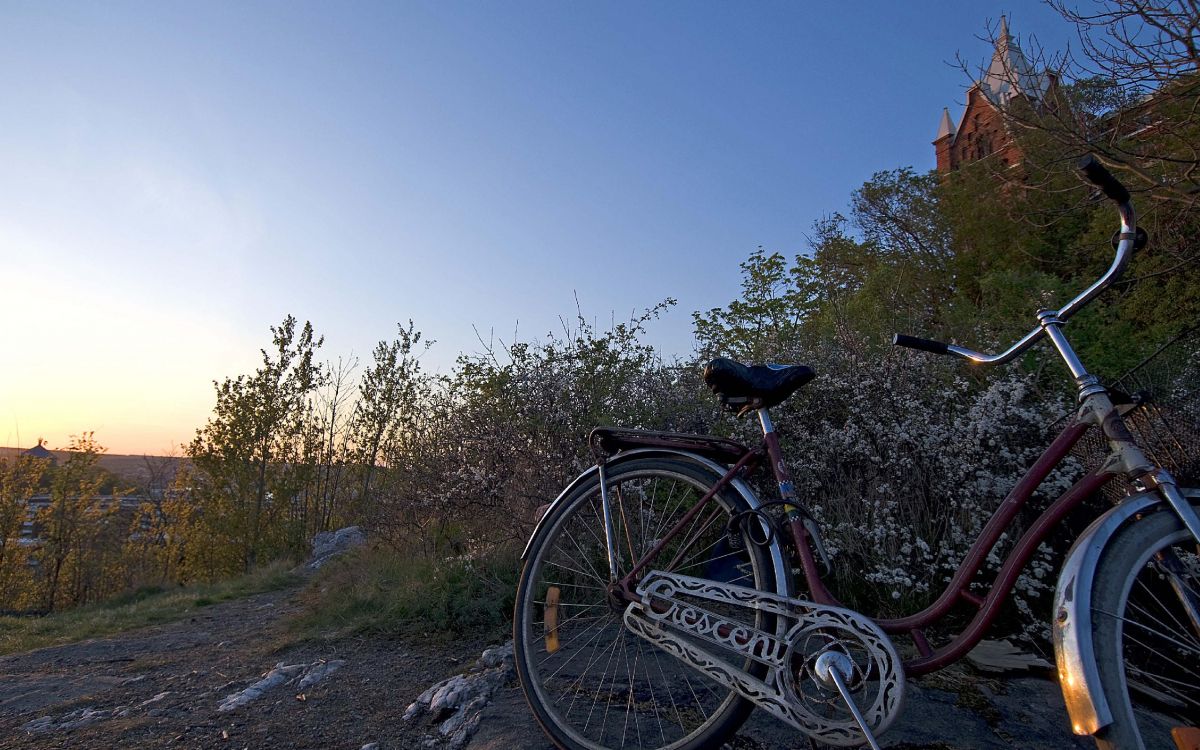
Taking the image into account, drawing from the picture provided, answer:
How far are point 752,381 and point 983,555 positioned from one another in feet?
2.63

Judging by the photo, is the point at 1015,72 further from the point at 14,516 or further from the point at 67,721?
the point at 14,516

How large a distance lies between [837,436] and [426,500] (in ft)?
10.6

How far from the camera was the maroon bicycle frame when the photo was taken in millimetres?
1704

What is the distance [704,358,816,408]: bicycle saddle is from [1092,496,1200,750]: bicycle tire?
916 millimetres

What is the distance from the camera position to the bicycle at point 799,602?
1464mm

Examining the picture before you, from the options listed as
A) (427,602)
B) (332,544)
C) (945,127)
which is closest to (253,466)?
(332,544)

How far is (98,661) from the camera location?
4801 millimetres

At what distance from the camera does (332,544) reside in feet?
35.6

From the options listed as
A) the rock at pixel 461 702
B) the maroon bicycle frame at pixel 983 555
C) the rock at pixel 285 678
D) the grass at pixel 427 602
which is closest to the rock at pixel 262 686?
the rock at pixel 285 678

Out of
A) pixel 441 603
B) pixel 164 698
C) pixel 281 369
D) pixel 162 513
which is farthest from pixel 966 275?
pixel 162 513

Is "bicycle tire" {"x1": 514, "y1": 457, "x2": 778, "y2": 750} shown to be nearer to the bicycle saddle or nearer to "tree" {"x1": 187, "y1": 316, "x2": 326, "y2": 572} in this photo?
the bicycle saddle

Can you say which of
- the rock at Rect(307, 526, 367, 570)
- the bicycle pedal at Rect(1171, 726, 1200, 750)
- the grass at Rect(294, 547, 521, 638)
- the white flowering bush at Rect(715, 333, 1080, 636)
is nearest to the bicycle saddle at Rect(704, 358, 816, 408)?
the bicycle pedal at Rect(1171, 726, 1200, 750)

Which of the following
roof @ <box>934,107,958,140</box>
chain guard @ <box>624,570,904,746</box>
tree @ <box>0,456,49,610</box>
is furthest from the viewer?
roof @ <box>934,107,958,140</box>

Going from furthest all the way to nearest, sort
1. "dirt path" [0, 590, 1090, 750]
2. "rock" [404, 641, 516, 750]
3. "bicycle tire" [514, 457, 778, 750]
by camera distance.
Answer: "rock" [404, 641, 516, 750]
"dirt path" [0, 590, 1090, 750]
"bicycle tire" [514, 457, 778, 750]
